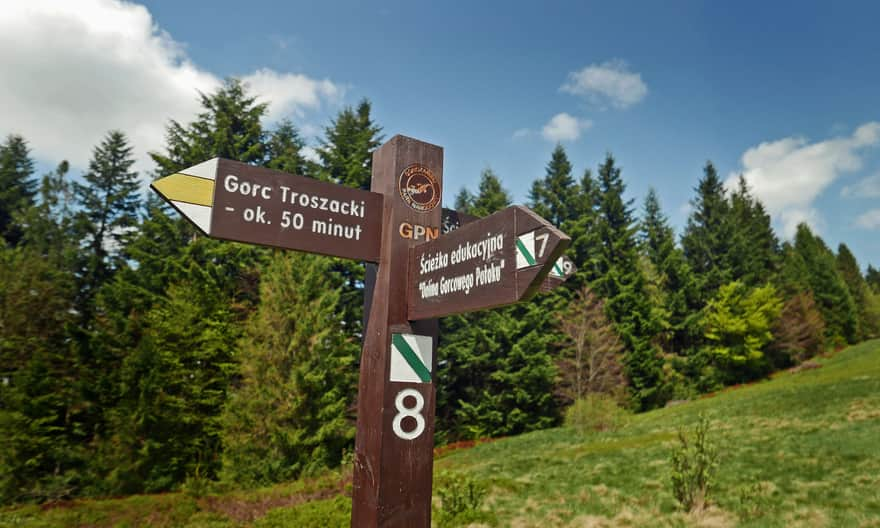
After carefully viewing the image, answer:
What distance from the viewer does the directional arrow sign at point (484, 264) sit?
2027mm

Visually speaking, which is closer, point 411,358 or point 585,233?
point 411,358

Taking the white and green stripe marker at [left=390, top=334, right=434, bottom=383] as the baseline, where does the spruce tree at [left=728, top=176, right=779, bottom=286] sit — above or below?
above

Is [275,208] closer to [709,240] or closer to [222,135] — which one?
[222,135]

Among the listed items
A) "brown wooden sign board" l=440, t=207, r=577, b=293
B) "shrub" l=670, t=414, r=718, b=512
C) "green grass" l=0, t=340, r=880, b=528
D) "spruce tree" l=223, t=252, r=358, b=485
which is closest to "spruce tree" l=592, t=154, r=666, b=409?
"green grass" l=0, t=340, r=880, b=528

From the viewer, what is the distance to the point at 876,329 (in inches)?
1943

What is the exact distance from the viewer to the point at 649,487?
32.9 ft

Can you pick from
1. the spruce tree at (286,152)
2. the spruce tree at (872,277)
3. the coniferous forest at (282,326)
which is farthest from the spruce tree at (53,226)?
the spruce tree at (872,277)

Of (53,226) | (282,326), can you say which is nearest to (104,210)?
(53,226)

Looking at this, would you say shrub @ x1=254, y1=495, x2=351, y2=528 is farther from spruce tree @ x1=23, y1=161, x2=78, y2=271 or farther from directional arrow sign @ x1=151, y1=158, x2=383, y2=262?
spruce tree @ x1=23, y1=161, x2=78, y2=271

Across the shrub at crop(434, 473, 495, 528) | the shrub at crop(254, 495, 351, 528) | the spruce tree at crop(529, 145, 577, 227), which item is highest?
the spruce tree at crop(529, 145, 577, 227)

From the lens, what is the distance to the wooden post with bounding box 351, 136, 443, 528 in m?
2.44

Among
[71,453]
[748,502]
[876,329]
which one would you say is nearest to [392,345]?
[748,502]

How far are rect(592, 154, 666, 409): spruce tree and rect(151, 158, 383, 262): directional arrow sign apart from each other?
103ft

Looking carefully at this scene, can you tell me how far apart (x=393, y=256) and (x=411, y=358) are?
511mm
